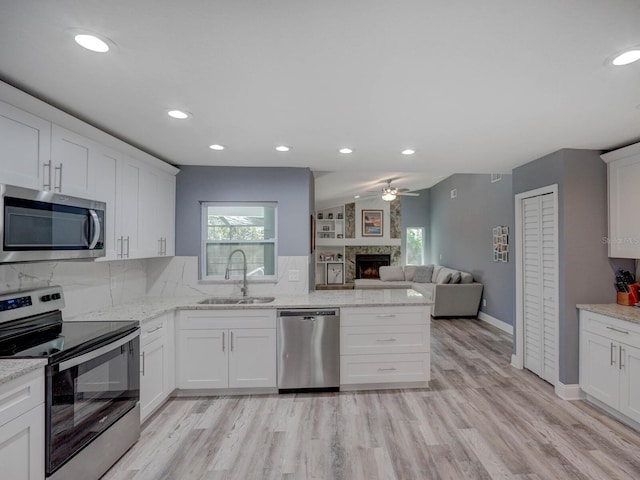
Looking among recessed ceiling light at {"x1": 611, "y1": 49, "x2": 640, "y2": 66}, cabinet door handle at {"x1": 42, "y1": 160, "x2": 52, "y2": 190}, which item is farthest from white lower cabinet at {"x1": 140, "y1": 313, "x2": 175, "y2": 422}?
recessed ceiling light at {"x1": 611, "y1": 49, "x2": 640, "y2": 66}

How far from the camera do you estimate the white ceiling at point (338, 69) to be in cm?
124

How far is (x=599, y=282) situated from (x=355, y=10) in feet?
10.8

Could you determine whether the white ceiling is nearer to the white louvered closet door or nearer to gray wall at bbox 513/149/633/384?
gray wall at bbox 513/149/633/384

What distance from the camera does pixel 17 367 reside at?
4.91ft

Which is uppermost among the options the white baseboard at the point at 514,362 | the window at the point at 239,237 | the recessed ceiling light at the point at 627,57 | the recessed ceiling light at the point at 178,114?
the recessed ceiling light at the point at 627,57

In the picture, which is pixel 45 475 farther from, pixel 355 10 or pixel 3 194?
pixel 355 10

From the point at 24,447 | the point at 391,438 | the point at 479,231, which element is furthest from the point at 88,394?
the point at 479,231

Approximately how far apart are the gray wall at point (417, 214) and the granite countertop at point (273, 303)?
270 inches

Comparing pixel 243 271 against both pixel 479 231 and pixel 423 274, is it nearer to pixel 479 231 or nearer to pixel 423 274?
pixel 479 231

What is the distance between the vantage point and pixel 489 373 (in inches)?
141

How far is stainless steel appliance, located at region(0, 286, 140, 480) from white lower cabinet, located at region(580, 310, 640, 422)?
3.70 metres

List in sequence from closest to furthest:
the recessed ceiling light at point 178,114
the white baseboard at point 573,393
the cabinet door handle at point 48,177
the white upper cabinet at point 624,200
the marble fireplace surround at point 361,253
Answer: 1. the cabinet door handle at point 48,177
2. the recessed ceiling light at point 178,114
3. the white upper cabinet at point 624,200
4. the white baseboard at point 573,393
5. the marble fireplace surround at point 361,253

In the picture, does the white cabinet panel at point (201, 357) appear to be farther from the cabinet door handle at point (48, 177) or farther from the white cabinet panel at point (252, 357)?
the cabinet door handle at point (48, 177)

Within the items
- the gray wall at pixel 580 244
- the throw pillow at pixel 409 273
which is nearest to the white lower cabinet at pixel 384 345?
the gray wall at pixel 580 244
